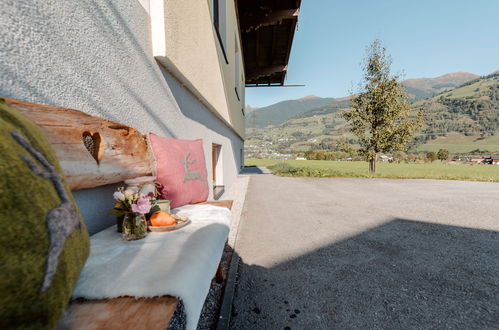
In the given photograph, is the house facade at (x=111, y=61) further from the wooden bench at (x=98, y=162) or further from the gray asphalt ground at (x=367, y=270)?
the gray asphalt ground at (x=367, y=270)

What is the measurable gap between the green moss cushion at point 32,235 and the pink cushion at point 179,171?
0.89m

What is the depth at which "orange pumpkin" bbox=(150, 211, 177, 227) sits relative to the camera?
1168 mm

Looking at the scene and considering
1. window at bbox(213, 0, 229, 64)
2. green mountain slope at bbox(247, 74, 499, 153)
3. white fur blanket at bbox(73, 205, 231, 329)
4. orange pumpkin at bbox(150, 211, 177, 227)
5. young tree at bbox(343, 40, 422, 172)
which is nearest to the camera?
white fur blanket at bbox(73, 205, 231, 329)

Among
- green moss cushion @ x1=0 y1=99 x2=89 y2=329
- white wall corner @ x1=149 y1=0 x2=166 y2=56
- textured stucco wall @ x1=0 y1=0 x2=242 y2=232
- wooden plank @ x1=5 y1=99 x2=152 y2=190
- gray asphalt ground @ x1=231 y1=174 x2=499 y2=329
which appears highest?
white wall corner @ x1=149 y1=0 x2=166 y2=56

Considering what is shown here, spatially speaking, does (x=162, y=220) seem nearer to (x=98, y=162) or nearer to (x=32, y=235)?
(x=98, y=162)

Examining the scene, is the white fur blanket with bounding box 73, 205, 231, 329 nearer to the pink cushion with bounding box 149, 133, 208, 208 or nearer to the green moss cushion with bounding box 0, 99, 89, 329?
the green moss cushion with bounding box 0, 99, 89, 329

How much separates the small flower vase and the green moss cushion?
43 cm

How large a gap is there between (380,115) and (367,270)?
1017 cm

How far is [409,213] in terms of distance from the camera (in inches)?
159

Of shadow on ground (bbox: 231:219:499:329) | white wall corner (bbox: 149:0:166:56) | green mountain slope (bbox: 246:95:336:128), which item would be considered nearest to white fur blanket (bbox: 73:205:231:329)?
shadow on ground (bbox: 231:219:499:329)

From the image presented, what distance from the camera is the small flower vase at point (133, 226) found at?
3.46ft

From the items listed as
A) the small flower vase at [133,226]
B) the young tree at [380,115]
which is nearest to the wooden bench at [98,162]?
the small flower vase at [133,226]

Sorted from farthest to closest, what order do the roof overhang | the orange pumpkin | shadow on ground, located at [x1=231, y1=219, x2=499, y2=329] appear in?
1. the roof overhang
2. shadow on ground, located at [x1=231, y1=219, x2=499, y2=329]
3. the orange pumpkin

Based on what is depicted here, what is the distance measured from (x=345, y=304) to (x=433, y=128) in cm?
8276
